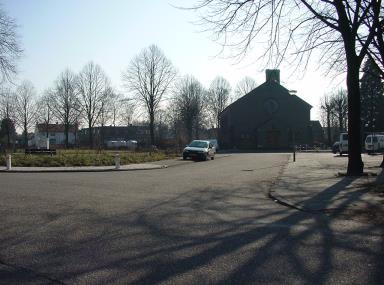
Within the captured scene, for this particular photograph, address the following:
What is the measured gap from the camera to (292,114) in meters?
78.4

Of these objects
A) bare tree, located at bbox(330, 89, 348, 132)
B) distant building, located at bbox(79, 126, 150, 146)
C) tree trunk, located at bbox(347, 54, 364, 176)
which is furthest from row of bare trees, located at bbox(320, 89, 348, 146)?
tree trunk, located at bbox(347, 54, 364, 176)

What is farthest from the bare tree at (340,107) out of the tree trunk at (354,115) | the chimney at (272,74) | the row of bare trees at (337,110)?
the tree trunk at (354,115)

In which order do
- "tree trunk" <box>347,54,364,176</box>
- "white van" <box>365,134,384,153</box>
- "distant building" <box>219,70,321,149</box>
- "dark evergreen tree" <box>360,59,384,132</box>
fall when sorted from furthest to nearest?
"dark evergreen tree" <box>360,59,384,132</box> < "distant building" <box>219,70,321,149</box> < "white van" <box>365,134,384,153</box> < "tree trunk" <box>347,54,364,176</box>

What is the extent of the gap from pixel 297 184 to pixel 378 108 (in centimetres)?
6808

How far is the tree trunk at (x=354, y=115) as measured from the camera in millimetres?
19828

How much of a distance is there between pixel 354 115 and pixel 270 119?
57.9m

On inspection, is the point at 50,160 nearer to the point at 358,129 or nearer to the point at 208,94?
the point at 358,129

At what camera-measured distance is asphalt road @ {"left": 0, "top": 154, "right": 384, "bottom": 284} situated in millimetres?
5754

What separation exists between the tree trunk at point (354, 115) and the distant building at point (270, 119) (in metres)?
57.2

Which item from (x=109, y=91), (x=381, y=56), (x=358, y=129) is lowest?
(x=358, y=129)

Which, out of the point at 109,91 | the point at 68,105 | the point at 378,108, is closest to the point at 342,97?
the point at 378,108

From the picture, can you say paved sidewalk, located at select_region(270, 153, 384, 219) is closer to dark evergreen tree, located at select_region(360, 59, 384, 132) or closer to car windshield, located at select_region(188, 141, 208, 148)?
car windshield, located at select_region(188, 141, 208, 148)

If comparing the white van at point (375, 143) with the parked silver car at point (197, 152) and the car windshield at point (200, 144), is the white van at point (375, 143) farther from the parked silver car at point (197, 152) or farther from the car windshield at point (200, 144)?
the parked silver car at point (197, 152)

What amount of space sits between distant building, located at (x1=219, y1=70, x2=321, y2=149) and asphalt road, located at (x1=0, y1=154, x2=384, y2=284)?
66.1 meters
